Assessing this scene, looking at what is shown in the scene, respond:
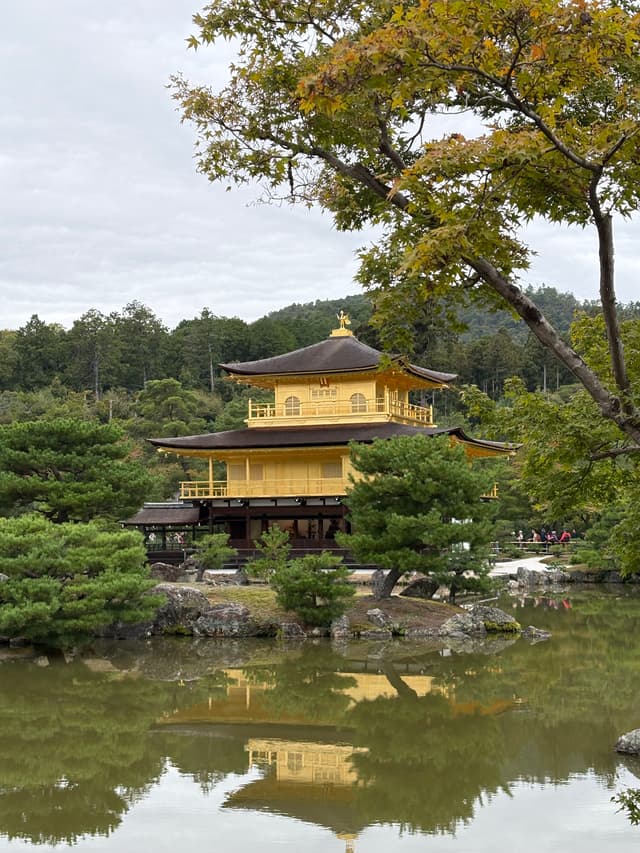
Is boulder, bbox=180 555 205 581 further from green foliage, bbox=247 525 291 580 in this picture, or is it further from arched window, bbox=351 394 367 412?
arched window, bbox=351 394 367 412

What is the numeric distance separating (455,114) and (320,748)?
6.81 metres

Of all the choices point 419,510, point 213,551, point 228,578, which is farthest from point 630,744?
point 228,578

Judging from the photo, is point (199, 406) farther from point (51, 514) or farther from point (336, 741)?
point (336, 741)

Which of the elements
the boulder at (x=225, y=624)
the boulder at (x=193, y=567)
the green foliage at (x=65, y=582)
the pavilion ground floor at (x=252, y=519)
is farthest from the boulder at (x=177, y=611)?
the pavilion ground floor at (x=252, y=519)

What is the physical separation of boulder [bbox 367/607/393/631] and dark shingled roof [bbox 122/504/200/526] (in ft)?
32.0

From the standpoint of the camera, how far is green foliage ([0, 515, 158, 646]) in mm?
14109

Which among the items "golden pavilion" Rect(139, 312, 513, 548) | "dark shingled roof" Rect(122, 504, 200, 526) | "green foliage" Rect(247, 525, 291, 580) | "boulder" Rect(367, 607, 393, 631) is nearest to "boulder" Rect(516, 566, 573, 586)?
"golden pavilion" Rect(139, 312, 513, 548)

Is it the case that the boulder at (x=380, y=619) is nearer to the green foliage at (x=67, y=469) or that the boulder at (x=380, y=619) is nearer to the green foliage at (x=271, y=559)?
the green foliage at (x=271, y=559)

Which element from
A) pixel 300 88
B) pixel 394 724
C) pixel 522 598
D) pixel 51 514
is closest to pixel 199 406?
pixel 522 598

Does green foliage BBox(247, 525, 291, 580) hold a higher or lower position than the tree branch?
lower

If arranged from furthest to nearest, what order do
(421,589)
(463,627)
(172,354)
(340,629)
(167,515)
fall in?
(172,354) → (167,515) → (421,589) → (463,627) → (340,629)

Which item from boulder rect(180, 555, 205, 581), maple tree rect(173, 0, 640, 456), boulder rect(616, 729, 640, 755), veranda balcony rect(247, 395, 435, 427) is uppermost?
maple tree rect(173, 0, 640, 456)

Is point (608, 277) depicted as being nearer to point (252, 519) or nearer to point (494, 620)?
point (494, 620)

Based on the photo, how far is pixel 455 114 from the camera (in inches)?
201
